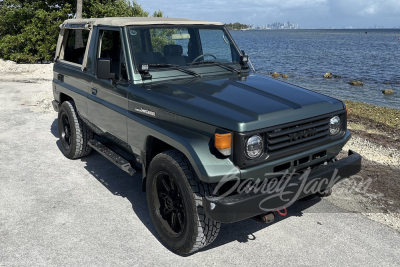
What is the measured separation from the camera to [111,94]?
463 cm

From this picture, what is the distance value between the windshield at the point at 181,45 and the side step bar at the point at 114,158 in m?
1.20

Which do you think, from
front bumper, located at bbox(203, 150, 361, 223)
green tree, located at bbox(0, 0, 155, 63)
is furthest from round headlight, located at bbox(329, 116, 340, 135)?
green tree, located at bbox(0, 0, 155, 63)

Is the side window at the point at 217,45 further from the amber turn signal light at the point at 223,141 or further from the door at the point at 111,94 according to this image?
the amber turn signal light at the point at 223,141

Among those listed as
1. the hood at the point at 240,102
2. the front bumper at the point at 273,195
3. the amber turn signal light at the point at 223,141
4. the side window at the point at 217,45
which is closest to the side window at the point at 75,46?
the side window at the point at 217,45

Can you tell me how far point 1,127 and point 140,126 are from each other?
5255mm

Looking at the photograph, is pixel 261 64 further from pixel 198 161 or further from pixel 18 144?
pixel 198 161

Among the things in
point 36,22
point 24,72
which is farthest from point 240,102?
point 36,22

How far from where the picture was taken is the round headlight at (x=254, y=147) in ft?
10.7

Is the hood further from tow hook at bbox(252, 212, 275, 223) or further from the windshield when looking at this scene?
tow hook at bbox(252, 212, 275, 223)

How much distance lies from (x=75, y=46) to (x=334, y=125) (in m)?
4.22

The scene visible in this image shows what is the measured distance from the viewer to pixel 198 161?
3207mm

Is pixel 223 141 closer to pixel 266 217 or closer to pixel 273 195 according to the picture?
pixel 273 195

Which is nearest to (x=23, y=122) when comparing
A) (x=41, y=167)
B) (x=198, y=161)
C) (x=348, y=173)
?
(x=41, y=167)

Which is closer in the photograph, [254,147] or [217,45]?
[254,147]
